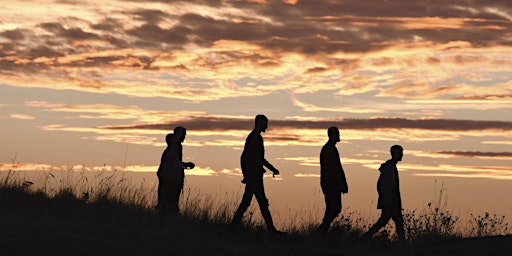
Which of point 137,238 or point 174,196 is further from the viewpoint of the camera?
point 174,196

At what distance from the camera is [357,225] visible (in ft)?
65.0

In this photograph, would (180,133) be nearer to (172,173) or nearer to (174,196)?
(172,173)

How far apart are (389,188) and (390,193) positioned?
0.10 meters

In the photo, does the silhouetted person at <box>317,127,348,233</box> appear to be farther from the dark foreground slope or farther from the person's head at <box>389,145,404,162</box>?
the person's head at <box>389,145,404,162</box>

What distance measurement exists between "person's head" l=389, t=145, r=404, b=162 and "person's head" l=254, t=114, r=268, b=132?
292cm

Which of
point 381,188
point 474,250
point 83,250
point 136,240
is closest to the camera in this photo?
point 83,250

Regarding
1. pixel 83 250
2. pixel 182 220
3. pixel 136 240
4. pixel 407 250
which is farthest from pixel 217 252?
pixel 407 250

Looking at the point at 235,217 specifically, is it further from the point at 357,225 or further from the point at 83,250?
the point at 83,250

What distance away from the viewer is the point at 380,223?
1894cm

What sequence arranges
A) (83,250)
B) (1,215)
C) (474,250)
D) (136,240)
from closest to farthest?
(83,250), (136,240), (1,215), (474,250)

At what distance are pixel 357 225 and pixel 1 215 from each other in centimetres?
738

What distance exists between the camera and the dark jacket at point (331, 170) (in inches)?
719

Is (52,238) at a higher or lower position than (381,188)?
lower

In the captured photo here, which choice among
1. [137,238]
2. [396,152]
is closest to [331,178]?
[396,152]
